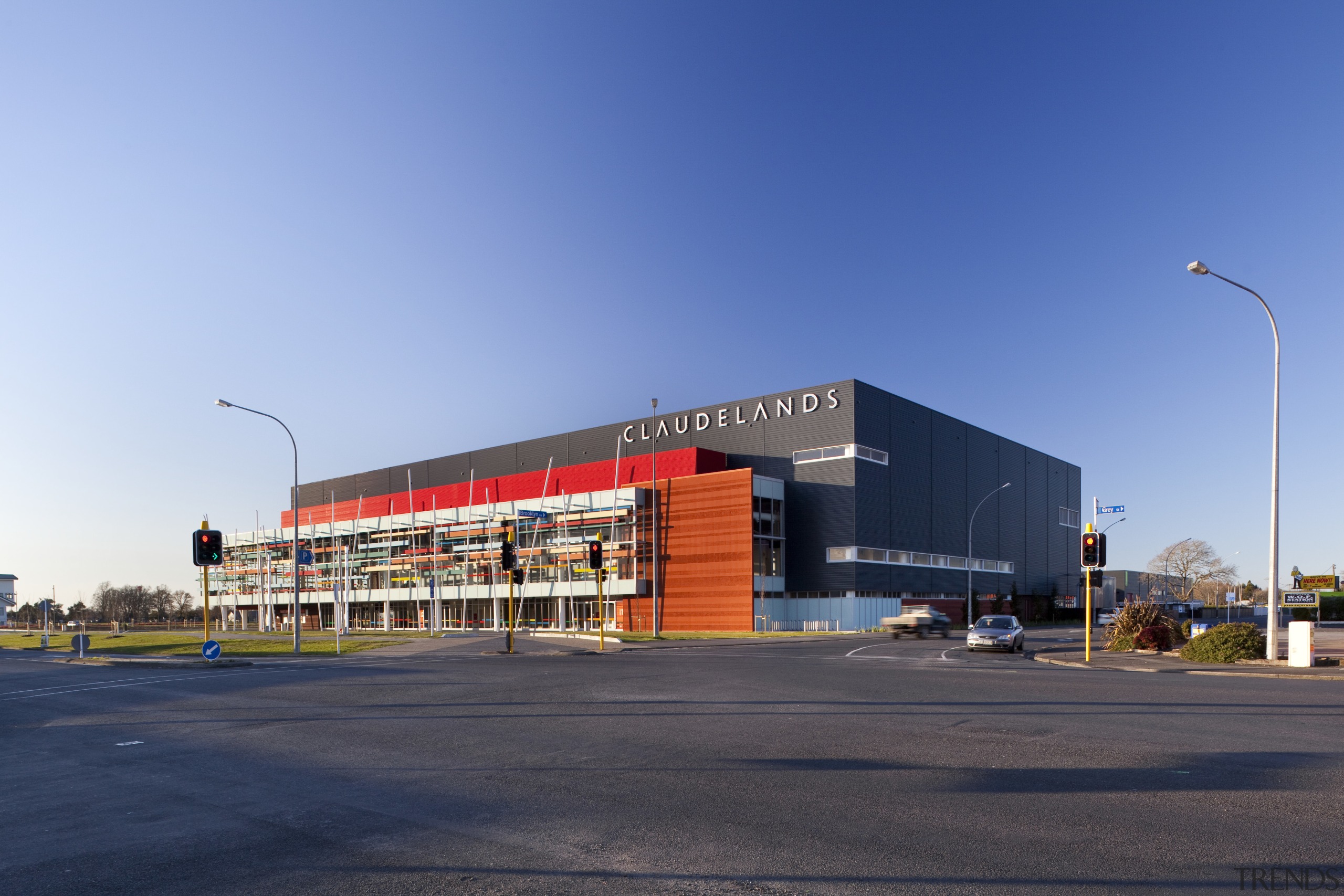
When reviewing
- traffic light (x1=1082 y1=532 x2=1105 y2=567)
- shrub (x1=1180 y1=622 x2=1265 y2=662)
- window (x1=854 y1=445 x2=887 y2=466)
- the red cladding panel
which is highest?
window (x1=854 y1=445 x2=887 y2=466)

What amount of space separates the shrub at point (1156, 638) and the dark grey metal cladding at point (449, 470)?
69914 mm

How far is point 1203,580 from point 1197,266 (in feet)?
360

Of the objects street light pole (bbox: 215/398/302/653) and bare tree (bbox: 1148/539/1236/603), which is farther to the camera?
bare tree (bbox: 1148/539/1236/603)

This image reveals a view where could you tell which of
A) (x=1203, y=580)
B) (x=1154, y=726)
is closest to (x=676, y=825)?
(x=1154, y=726)

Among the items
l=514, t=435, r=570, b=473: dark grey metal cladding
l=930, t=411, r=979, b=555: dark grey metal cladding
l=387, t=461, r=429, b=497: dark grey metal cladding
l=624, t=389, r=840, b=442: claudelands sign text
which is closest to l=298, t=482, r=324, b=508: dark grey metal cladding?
l=387, t=461, r=429, b=497: dark grey metal cladding

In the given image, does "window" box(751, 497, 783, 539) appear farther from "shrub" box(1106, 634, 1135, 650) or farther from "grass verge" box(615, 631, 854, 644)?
"shrub" box(1106, 634, 1135, 650)

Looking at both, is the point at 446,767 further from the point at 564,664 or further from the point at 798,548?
the point at 798,548

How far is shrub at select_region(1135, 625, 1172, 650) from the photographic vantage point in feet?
99.4

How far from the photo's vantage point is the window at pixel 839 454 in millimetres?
61594

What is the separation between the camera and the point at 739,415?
229 ft

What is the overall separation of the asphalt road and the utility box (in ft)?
20.2

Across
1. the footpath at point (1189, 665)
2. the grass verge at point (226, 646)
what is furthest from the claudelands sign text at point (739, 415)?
the footpath at point (1189, 665)

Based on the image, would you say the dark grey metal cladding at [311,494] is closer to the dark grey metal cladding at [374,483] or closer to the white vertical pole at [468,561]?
the dark grey metal cladding at [374,483]

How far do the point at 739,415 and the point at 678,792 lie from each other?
204 feet
